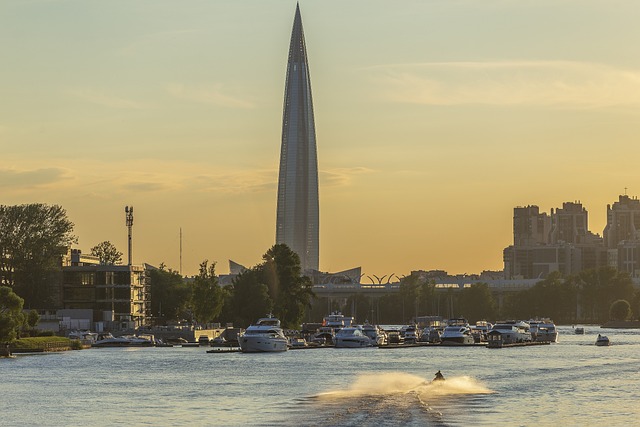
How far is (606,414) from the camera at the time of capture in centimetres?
9888

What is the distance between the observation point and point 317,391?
117062 millimetres

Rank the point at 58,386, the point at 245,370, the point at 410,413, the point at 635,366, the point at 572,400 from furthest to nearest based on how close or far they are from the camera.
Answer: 1. the point at 635,366
2. the point at 245,370
3. the point at 58,386
4. the point at 572,400
5. the point at 410,413

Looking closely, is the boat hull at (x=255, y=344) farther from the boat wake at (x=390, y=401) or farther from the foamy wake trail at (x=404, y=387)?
the boat wake at (x=390, y=401)

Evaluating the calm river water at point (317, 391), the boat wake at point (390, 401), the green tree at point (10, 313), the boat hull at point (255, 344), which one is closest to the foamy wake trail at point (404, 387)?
the boat wake at point (390, 401)

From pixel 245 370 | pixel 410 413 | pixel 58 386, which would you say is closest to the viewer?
pixel 410 413

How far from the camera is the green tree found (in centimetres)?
18100

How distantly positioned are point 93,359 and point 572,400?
83838mm

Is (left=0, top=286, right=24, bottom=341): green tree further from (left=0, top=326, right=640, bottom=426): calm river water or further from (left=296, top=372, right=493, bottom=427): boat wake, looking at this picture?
(left=296, top=372, right=493, bottom=427): boat wake

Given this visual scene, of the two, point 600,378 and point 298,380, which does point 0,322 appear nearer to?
point 298,380

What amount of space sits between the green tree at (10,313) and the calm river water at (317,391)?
3.45 meters

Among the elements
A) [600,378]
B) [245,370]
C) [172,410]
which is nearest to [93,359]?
[245,370]

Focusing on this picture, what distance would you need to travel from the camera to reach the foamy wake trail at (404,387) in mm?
112562

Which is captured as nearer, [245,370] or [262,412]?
[262,412]

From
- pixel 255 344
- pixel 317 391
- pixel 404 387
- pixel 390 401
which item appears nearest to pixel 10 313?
pixel 255 344
